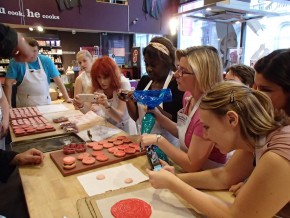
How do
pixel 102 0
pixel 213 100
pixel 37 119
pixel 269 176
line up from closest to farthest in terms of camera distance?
1. pixel 269 176
2. pixel 213 100
3. pixel 37 119
4. pixel 102 0

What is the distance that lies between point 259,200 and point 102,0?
5.74 metres

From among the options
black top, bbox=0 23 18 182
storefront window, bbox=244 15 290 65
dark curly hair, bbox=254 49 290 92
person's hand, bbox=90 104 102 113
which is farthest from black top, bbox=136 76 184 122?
storefront window, bbox=244 15 290 65

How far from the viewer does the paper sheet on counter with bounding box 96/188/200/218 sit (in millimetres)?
788

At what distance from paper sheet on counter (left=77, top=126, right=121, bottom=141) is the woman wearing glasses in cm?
54

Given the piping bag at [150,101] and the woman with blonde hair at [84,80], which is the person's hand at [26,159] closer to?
the piping bag at [150,101]

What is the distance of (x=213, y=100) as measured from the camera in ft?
2.41

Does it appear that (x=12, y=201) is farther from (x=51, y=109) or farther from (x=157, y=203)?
(x=51, y=109)

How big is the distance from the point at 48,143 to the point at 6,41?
71 cm

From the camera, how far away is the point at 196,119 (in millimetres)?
1090

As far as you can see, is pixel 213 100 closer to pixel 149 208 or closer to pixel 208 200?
pixel 208 200

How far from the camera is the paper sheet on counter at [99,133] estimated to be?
1580 mm

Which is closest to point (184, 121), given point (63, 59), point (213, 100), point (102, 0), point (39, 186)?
point (213, 100)

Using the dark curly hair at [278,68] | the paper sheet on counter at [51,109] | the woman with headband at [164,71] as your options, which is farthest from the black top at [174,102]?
the paper sheet on counter at [51,109]

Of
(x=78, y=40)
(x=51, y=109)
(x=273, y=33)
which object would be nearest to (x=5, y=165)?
(x=51, y=109)
